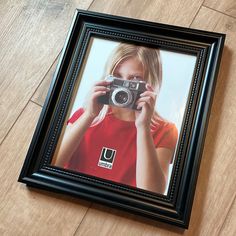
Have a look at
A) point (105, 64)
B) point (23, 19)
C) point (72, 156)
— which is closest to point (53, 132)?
point (72, 156)

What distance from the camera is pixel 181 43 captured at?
2.41 feet

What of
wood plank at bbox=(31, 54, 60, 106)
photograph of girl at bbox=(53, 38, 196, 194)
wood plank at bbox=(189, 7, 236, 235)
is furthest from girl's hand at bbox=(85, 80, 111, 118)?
wood plank at bbox=(189, 7, 236, 235)

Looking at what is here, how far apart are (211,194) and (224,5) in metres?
0.42

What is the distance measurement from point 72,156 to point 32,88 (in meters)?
0.18

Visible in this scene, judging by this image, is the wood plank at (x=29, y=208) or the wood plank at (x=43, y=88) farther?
the wood plank at (x=43, y=88)

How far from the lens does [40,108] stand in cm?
74

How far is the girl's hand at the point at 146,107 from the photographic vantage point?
688 millimetres

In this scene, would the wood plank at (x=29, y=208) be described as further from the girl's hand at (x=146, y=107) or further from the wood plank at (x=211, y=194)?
the girl's hand at (x=146, y=107)

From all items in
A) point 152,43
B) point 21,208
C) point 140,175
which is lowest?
point 21,208

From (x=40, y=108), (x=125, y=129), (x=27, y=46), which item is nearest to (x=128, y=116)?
(x=125, y=129)

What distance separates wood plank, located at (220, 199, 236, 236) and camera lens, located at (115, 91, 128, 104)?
0.94ft

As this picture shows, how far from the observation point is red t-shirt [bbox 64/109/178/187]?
2.16ft

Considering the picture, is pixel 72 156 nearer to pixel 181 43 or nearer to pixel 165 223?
pixel 165 223

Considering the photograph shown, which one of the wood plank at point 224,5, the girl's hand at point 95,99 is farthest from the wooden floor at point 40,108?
the girl's hand at point 95,99
